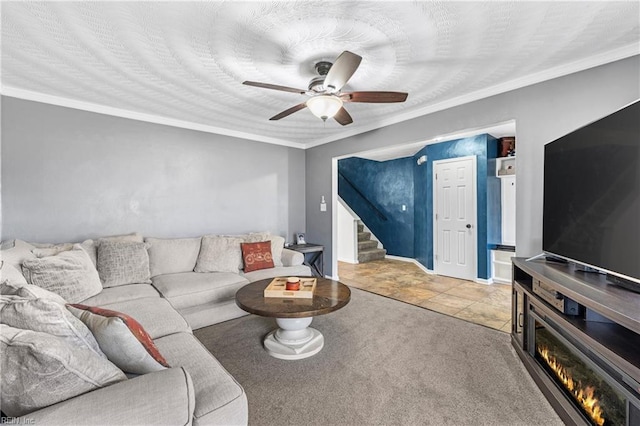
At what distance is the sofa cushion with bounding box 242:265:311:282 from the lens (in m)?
3.21

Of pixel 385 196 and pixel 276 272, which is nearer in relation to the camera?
pixel 276 272

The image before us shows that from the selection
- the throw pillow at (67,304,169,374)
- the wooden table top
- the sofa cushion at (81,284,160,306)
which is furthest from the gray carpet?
the throw pillow at (67,304,169,374)

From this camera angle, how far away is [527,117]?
2.55m

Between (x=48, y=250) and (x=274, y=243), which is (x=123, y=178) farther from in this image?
(x=274, y=243)

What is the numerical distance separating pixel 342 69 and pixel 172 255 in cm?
269

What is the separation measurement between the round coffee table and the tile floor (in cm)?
162

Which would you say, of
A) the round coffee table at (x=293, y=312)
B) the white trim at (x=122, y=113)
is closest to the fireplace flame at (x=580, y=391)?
the round coffee table at (x=293, y=312)

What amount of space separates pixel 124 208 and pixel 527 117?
437cm

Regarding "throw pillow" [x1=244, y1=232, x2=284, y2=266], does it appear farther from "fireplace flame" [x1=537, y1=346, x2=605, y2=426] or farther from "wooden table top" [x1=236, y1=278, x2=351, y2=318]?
"fireplace flame" [x1=537, y1=346, x2=605, y2=426]

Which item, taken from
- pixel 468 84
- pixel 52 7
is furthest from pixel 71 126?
pixel 468 84

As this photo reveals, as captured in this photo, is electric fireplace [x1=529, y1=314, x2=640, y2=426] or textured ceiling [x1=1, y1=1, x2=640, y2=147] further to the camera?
textured ceiling [x1=1, y1=1, x2=640, y2=147]

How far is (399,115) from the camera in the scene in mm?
3537

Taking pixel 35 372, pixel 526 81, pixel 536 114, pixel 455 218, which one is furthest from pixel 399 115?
pixel 35 372

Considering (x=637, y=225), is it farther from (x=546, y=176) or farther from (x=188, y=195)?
(x=188, y=195)
